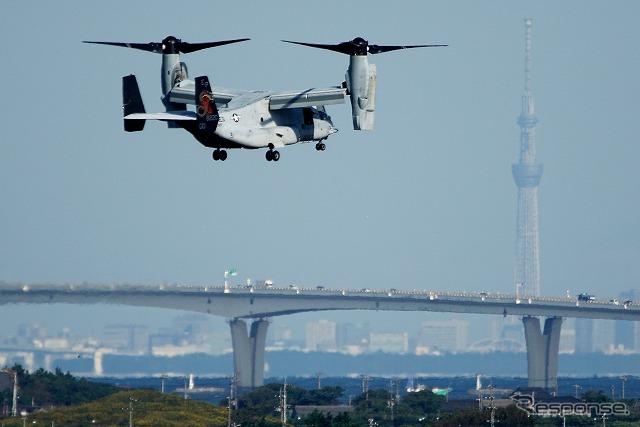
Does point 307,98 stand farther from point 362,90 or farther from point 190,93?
point 190,93

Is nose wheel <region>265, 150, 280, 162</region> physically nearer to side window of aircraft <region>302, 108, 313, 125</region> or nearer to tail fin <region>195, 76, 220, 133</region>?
side window of aircraft <region>302, 108, 313, 125</region>

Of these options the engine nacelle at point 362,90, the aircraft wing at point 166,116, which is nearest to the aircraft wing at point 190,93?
the aircraft wing at point 166,116

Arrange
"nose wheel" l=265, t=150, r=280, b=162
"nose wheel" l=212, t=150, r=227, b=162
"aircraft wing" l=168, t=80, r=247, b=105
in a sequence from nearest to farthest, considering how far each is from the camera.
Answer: "nose wheel" l=212, t=150, r=227, b=162 < "nose wheel" l=265, t=150, r=280, b=162 < "aircraft wing" l=168, t=80, r=247, b=105

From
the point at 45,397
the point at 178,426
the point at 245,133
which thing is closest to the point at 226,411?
the point at 178,426

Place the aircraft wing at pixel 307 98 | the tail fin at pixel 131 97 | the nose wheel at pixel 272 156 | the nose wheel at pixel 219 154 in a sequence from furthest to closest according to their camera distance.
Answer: the aircraft wing at pixel 307 98, the nose wheel at pixel 272 156, the nose wheel at pixel 219 154, the tail fin at pixel 131 97

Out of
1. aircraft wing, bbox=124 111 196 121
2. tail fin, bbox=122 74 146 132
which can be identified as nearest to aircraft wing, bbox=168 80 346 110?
tail fin, bbox=122 74 146 132

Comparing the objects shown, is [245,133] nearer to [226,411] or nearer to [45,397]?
[226,411]

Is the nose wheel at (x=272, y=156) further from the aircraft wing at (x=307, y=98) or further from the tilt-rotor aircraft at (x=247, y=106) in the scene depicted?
the aircraft wing at (x=307, y=98)
